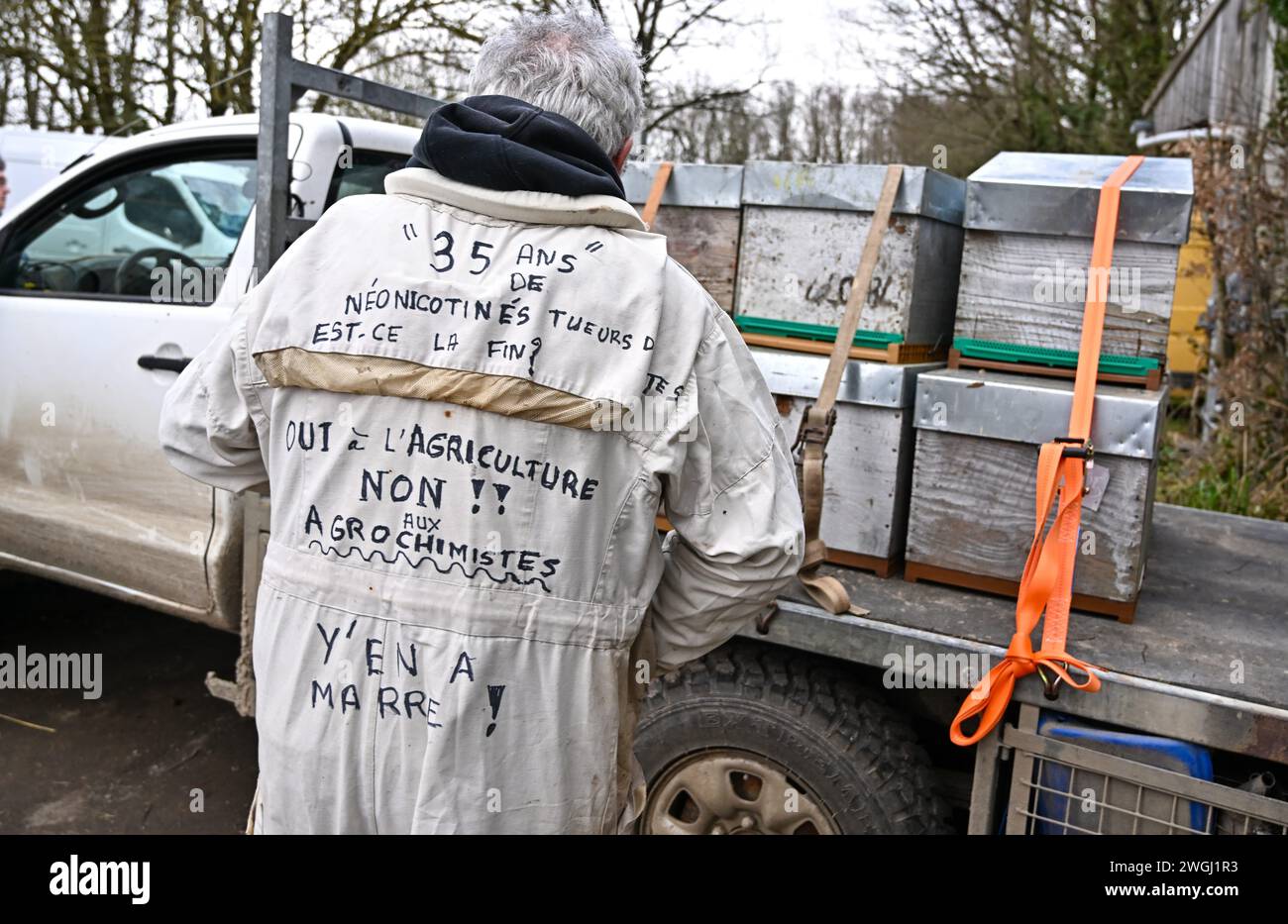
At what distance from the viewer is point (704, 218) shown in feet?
9.36

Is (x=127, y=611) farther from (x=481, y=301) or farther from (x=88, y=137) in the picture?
(x=88, y=137)

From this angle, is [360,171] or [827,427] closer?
[827,427]

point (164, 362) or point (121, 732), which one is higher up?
point (164, 362)

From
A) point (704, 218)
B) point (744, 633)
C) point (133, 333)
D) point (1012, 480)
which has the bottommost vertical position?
point (744, 633)

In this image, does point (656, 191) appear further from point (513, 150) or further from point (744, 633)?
point (513, 150)

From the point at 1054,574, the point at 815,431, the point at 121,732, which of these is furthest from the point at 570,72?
the point at 121,732

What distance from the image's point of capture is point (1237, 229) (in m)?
6.50

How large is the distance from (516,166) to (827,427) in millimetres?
1057

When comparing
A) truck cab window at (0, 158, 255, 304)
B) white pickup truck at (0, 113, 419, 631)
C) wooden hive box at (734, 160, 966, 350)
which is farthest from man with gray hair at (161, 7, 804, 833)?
truck cab window at (0, 158, 255, 304)

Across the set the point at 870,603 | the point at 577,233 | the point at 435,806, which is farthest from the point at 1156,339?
the point at 435,806

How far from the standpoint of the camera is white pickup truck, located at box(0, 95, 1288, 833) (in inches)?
81.5

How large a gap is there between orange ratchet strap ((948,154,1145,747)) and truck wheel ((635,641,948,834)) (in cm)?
22

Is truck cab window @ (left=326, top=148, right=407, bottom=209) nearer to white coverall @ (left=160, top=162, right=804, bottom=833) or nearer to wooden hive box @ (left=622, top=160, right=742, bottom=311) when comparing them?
wooden hive box @ (left=622, top=160, right=742, bottom=311)

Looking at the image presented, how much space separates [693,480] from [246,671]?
6.87 feet
